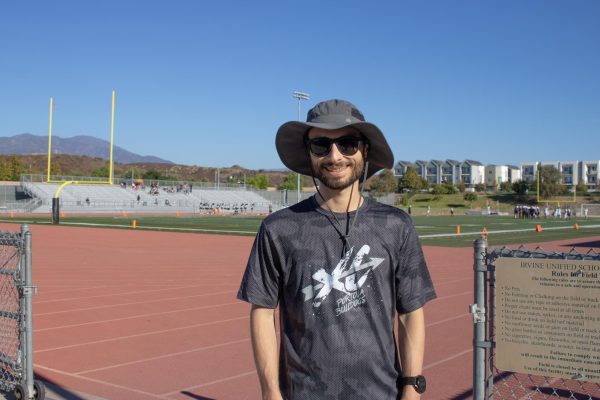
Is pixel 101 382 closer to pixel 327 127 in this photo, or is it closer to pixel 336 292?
pixel 336 292

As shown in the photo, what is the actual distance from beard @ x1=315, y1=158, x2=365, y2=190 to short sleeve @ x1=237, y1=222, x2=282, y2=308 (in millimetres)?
338

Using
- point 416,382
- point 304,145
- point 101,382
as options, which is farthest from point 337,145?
point 101,382

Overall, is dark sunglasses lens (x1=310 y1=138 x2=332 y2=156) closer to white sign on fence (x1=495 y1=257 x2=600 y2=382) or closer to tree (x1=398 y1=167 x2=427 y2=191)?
white sign on fence (x1=495 y1=257 x2=600 y2=382)

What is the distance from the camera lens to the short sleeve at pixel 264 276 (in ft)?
9.18

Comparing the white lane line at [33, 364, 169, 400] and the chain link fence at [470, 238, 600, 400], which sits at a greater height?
the chain link fence at [470, 238, 600, 400]

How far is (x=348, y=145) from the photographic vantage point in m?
2.91

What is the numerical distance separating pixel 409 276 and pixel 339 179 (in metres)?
0.52

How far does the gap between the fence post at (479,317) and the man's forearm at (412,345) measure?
839mm

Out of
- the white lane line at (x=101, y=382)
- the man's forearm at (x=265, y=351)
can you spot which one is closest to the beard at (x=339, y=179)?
the man's forearm at (x=265, y=351)

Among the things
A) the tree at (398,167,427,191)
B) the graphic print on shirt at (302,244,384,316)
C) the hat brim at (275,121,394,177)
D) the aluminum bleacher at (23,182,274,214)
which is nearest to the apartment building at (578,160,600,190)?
the tree at (398,167,427,191)

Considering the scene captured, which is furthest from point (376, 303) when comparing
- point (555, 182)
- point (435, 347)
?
point (555, 182)

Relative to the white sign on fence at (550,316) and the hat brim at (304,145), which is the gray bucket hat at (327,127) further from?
the white sign on fence at (550,316)

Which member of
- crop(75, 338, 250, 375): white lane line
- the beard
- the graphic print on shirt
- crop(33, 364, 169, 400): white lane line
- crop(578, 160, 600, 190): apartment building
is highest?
crop(578, 160, 600, 190): apartment building

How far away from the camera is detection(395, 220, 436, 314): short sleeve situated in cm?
284
